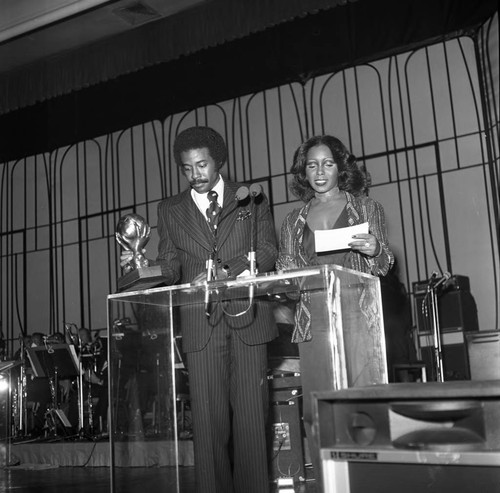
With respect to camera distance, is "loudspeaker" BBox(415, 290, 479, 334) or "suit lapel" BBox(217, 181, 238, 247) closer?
"suit lapel" BBox(217, 181, 238, 247)

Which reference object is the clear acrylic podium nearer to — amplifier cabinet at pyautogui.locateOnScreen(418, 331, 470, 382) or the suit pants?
the suit pants

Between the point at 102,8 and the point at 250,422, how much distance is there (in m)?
5.57

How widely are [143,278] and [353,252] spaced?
2.39ft

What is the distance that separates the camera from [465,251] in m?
6.09

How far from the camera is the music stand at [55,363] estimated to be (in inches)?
255

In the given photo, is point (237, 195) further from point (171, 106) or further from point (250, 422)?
point (171, 106)

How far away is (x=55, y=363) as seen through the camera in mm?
6586

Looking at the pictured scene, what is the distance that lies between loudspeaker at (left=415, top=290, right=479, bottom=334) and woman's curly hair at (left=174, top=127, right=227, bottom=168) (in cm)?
362

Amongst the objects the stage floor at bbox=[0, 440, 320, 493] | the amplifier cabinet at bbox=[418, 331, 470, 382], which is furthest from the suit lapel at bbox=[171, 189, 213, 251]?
the amplifier cabinet at bbox=[418, 331, 470, 382]

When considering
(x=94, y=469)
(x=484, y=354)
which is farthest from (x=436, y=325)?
(x=94, y=469)

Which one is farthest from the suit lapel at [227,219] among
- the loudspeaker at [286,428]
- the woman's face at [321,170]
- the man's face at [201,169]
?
the loudspeaker at [286,428]

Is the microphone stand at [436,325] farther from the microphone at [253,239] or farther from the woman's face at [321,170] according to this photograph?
the microphone at [253,239]

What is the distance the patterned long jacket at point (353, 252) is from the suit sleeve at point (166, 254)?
0.36 metres

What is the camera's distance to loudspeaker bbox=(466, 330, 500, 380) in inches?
221
